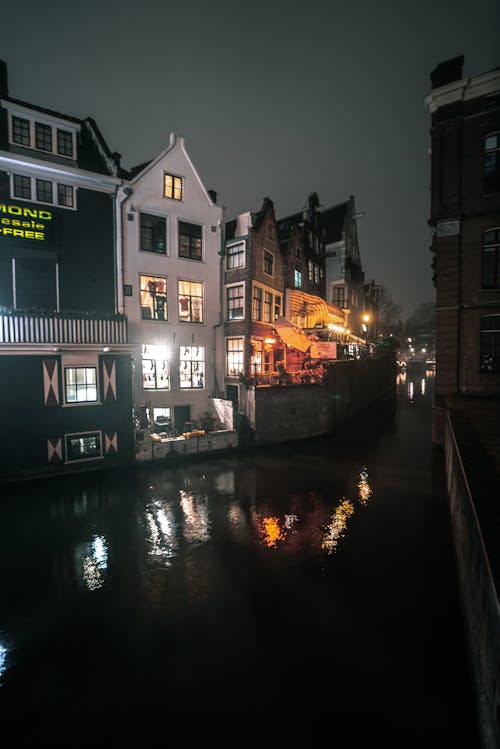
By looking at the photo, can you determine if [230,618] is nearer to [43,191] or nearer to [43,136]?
[43,191]

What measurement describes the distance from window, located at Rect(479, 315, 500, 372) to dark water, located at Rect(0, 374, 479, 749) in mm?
9317

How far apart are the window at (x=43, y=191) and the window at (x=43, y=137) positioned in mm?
1721

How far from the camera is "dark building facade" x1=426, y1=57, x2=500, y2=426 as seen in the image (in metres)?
20.4

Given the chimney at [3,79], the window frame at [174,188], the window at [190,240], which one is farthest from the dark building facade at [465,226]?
the chimney at [3,79]

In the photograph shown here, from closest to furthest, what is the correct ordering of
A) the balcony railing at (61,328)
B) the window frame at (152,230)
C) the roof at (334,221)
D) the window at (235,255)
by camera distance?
1. the balcony railing at (61,328)
2. the window frame at (152,230)
3. the window at (235,255)
4. the roof at (334,221)

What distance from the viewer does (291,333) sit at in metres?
25.3

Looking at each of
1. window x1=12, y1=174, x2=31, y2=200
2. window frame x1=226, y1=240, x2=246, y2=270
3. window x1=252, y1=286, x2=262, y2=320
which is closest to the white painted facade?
window frame x1=226, y1=240, x2=246, y2=270

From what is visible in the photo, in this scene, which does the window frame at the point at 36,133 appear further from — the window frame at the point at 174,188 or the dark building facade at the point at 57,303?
the window frame at the point at 174,188

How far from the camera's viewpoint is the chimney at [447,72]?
20.6m

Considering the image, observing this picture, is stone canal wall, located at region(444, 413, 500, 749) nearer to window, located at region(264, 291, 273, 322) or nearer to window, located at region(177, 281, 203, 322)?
window, located at region(177, 281, 203, 322)

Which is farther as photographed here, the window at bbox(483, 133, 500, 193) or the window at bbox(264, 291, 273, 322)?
Answer: the window at bbox(264, 291, 273, 322)

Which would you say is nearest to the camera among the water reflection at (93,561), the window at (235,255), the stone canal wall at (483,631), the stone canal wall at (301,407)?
the stone canal wall at (483,631)

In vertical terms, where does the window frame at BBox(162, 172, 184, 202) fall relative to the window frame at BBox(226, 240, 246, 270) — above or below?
above

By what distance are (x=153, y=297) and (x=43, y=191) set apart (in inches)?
289
